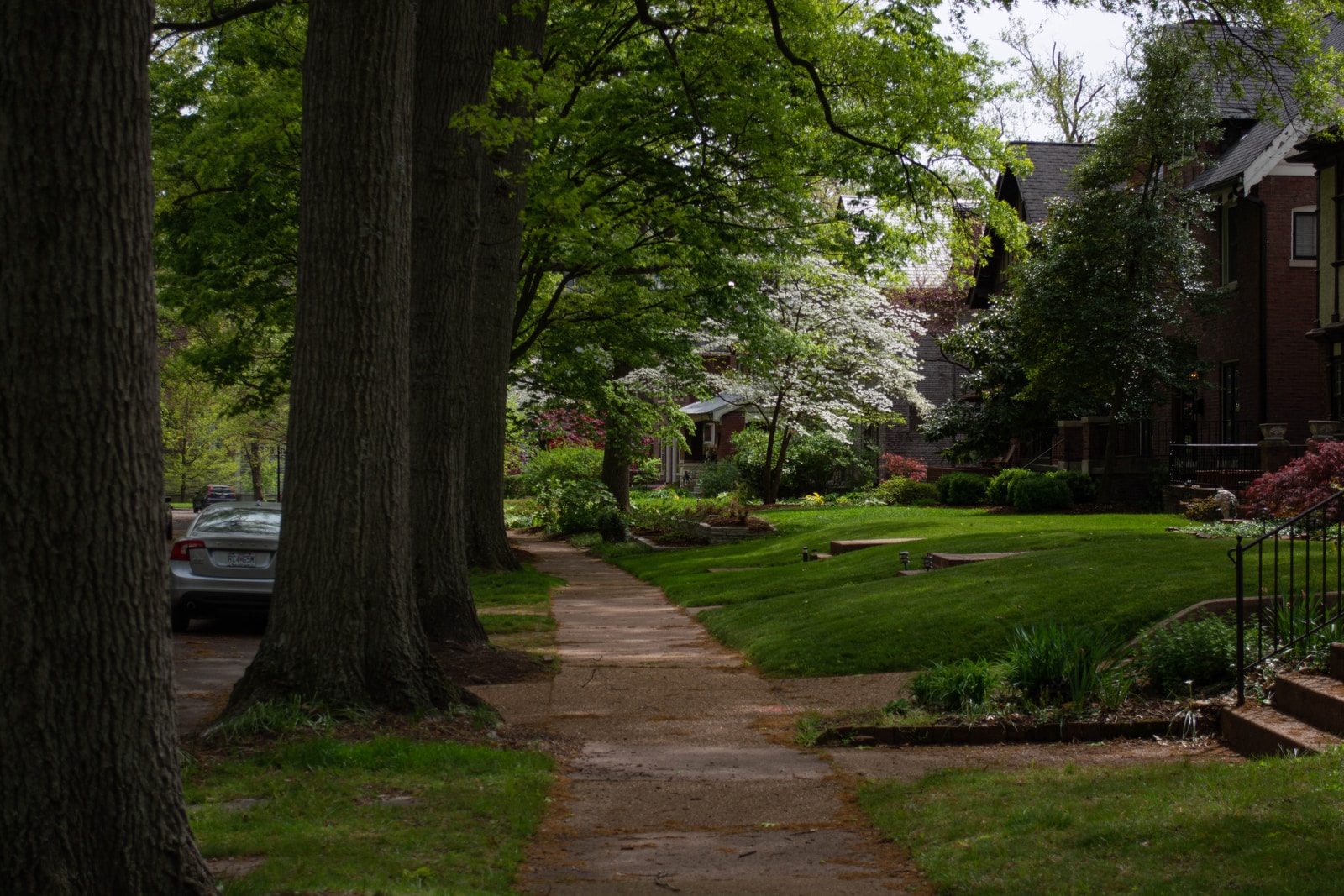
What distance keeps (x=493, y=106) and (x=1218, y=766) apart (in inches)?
354

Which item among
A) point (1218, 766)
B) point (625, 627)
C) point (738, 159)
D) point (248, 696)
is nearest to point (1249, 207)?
point (738, 159)

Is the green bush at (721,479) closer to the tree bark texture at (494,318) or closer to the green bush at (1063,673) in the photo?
the tree bark texture at (494,318)

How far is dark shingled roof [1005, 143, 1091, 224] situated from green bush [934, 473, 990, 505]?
304 inches

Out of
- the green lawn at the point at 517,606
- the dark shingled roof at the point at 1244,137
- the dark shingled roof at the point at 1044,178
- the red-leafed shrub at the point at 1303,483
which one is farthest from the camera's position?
the dark shingled roof at the point at 1044,178

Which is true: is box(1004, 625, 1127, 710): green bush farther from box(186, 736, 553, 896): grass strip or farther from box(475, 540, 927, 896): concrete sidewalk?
box(186, 736, 553, 896): grass strip

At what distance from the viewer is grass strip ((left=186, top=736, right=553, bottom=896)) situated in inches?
194

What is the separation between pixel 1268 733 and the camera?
7.14 m

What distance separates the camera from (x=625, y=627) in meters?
14.5

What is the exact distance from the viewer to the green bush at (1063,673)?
332 inches

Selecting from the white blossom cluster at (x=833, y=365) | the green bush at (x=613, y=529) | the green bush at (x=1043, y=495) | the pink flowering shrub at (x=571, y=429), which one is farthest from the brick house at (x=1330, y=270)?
the pink flowering shrub at (x=571, y=429)

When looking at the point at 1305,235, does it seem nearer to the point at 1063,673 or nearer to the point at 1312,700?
the point at 1063,673

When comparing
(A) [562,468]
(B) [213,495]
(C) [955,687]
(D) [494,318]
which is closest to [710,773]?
(C) [955,687]

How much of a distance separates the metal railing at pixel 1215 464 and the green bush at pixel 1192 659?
14905 mm

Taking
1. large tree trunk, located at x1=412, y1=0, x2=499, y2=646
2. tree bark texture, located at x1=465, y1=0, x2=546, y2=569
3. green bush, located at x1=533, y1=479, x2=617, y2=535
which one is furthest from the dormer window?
large tree trunk, located at x1=412, y1=0, x2=499, y2=646
